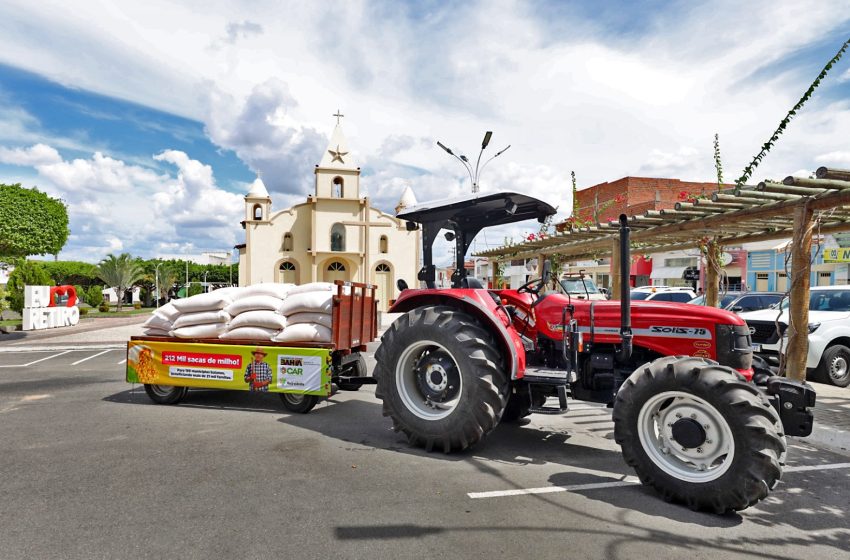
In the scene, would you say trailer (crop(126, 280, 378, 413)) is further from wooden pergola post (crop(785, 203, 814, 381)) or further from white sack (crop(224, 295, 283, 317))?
wooden pergola post (crop(785, 203, 814, 381))

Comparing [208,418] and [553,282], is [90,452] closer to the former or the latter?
[208,418]

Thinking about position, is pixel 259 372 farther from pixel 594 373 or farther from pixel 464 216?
pixel 594 373

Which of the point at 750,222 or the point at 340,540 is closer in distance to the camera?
the point at 340,540

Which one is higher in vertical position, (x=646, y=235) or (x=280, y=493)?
(x=646, y=235)

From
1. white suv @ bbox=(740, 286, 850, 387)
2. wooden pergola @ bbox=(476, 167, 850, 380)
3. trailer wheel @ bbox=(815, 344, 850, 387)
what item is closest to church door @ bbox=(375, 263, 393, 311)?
wooden pergola @ bbox=(476, 167, 850, 380)

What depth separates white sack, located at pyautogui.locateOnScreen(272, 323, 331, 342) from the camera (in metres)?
6.36

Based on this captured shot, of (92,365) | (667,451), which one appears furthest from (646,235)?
(92,365)

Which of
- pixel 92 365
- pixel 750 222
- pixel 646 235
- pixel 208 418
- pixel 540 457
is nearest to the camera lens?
pixel 540 457

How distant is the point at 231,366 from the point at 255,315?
71 cm

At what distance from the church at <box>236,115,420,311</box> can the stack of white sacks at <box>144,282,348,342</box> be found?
1074 inches

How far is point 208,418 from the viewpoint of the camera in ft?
20.6

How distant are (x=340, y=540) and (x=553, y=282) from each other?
130 inches

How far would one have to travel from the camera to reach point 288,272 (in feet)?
116

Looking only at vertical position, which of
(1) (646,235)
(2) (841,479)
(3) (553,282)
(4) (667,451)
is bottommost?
(2) (841,479)
